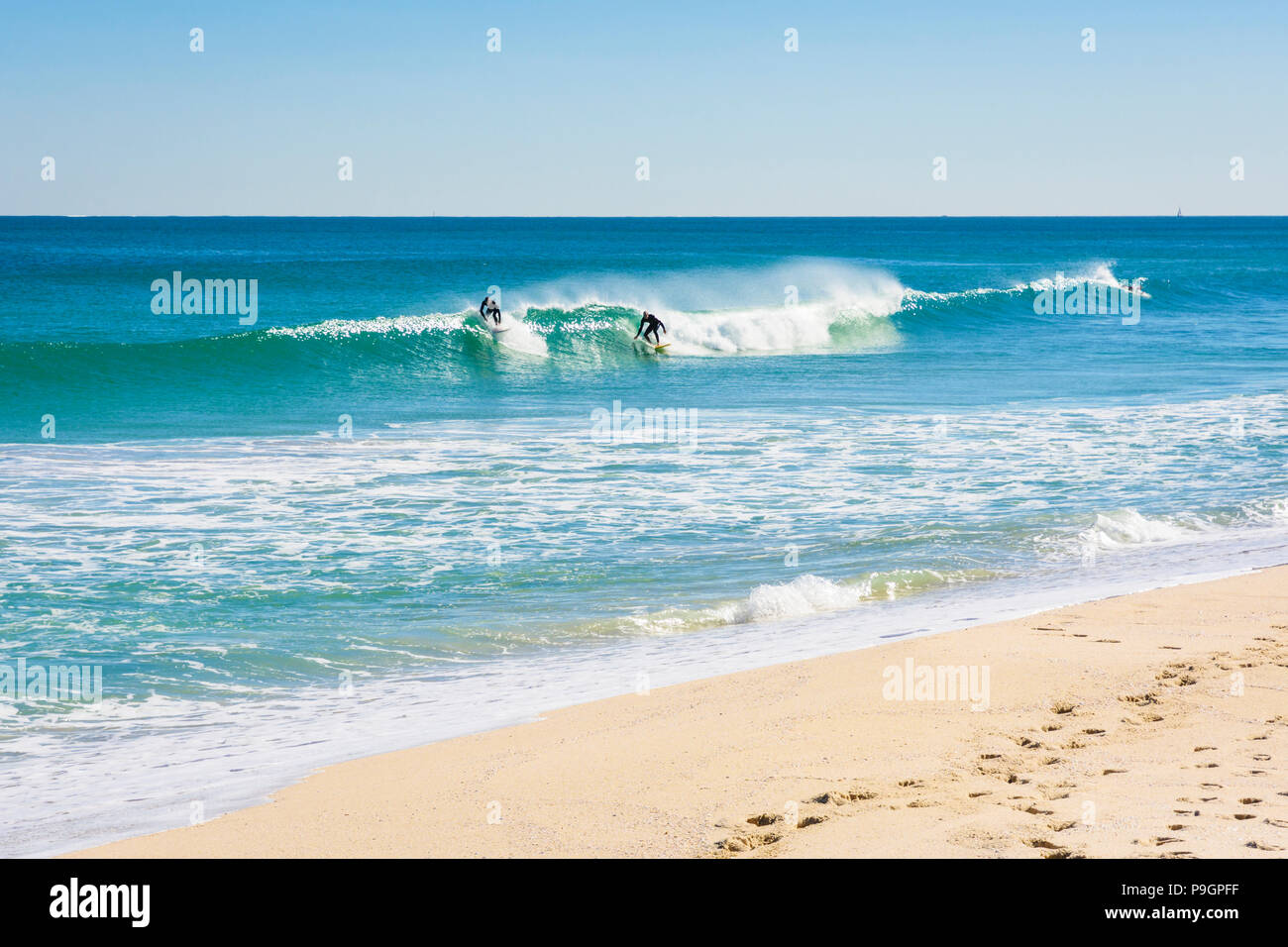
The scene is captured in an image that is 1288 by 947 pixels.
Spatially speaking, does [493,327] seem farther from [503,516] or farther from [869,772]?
[869,772]

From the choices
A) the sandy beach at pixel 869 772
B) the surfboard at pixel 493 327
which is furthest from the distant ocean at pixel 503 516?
the surfboard at pixel 493 327

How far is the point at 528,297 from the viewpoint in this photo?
37.0 m

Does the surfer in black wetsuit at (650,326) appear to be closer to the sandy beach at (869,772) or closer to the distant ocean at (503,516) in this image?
the distant ocean at (503,516)

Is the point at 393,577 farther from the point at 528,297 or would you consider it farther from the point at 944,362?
the point at 528,297

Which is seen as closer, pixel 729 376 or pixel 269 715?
pixel 269 715

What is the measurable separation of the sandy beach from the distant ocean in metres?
0.55

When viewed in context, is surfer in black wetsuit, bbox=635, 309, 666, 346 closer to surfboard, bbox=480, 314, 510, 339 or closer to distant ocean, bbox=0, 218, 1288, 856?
distant ocean, bbox=0, 218, 1288, 856

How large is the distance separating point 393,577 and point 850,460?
7.03 m

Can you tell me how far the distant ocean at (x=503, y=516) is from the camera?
22.6ft

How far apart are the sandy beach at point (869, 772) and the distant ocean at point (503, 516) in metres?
0.55

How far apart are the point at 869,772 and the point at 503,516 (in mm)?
6869

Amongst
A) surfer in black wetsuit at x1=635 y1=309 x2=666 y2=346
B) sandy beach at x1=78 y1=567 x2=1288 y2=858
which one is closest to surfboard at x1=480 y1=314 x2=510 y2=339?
surfer in black wetsuit at x1=635 y1=309 x2=666 y2=346

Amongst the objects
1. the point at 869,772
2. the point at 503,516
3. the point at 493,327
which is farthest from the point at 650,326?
the point at 869,772
